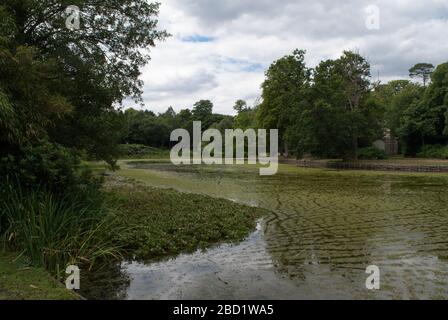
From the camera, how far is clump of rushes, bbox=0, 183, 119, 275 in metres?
6.76

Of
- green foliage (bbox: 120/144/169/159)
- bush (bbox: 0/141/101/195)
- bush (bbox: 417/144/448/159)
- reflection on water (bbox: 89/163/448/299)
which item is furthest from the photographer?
green foliage (bbox: 120/144/169/159)

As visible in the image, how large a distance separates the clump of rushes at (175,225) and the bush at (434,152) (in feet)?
114

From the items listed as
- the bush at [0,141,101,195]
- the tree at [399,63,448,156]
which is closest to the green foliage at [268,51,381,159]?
the tree at [399,63,448,156]

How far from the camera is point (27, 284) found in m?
5.39

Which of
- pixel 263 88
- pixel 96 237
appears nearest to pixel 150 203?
pixel 96 237

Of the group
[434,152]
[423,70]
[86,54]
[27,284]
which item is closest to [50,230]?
[27,284]

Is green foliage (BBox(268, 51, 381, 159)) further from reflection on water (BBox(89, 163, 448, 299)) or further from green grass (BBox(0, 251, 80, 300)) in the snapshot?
green grass (BBox(0, 251, 80, 300))

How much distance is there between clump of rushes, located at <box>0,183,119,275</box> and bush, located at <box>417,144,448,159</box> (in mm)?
40245

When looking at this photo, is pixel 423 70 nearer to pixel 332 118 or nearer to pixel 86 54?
pixel 332 118

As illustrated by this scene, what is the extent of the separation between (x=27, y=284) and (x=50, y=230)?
5.99 ft

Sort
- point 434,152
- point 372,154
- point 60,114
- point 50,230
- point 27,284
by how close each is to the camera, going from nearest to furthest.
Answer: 1. point 27,284
2. point 50,230
3. point 60,114
4. point 434,152
5. point 372,154

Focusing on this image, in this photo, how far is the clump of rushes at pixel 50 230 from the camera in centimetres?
676

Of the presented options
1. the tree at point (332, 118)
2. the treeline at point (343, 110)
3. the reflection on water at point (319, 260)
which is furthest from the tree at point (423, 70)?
the reflection on water at point (319, 260)
